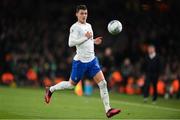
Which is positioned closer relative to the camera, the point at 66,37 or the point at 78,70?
the point at 78,70

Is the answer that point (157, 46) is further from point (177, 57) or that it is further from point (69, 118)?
point (69, 118)

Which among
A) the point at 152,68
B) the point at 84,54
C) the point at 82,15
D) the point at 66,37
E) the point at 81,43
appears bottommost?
the point at 152,68

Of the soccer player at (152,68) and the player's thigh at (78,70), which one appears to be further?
the soccer player at (152,68)

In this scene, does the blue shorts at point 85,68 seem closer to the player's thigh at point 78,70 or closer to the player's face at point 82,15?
the player's thigh at point 78,70

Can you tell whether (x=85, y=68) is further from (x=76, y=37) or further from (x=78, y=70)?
(x=76, y=37)

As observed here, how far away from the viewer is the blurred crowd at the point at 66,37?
34062 mm

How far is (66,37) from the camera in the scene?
1528 inches

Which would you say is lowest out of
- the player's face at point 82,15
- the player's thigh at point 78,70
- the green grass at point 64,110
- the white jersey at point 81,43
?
the green grass at point 64,110

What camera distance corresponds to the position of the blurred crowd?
34.1m

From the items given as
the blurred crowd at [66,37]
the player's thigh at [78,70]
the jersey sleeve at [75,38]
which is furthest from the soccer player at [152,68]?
the jersey sleeve at [75,38]

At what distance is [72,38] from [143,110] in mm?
4957

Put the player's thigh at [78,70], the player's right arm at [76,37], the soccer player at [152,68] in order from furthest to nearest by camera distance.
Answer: the soccer player at [152,68]
the player's thigh at [78,70]
the player's right arm at [76,37]

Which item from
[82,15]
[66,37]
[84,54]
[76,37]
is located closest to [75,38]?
[76,37]

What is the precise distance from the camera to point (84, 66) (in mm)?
17625
